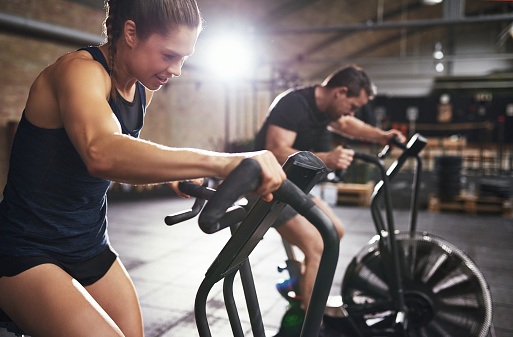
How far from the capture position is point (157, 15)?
96cm

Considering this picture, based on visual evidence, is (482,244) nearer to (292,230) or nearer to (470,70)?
(292,230)

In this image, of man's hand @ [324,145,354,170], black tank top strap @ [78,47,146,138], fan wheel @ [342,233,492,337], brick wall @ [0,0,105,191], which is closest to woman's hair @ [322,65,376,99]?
man's hand @ [324,145,354,170]

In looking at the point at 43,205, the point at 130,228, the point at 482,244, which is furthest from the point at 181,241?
the point at 43,205

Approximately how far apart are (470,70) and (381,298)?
17.2 m

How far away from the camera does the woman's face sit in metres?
0.99

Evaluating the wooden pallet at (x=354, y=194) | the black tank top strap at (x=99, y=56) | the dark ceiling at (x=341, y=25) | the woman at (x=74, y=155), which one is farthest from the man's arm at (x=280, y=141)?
the wooden pallet at (x=354, y=194)

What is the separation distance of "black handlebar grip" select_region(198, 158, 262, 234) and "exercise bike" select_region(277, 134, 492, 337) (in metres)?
1.57

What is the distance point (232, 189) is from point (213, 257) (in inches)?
144

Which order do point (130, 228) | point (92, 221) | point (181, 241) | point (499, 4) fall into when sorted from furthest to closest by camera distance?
point (499, 4) < point (130, 228) < point (181, 241) < point (92, 221)

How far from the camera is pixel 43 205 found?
110 centimetres

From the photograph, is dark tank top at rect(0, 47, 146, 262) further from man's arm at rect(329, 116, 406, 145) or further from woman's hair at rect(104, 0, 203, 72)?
man's arm at rect(329, 116, 406, 145)

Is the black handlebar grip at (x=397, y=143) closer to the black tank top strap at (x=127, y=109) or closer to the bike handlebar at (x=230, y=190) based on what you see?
the black tank top strap at (x=127, y=109)

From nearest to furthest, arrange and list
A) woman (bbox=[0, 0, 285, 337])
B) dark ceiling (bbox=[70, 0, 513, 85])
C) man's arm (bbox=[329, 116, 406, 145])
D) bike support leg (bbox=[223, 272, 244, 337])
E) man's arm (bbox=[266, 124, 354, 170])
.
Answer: woman (bbox=[0, 0, 285, 337]) < bike support leg (bbox=[223, 272, 244, 337]) < man's arm (bbox=[266, 124, 354, 170]) < man's arm (bbox=[329, 116, 406, 145]) < dark ceiling (bbox=[70, 0, 513, 85])

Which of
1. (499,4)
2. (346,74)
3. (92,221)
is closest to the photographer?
(92,221)
